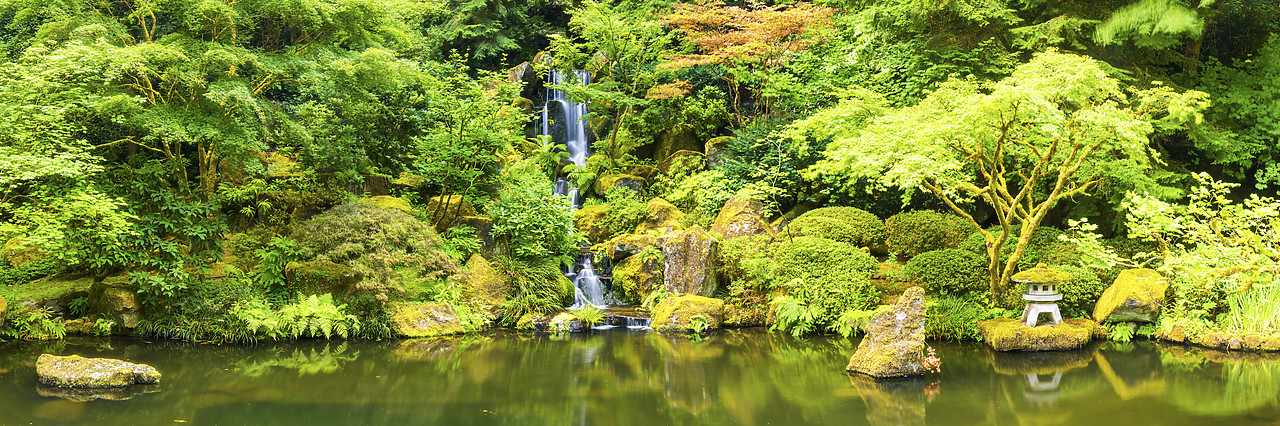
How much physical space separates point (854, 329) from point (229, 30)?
10.0 m

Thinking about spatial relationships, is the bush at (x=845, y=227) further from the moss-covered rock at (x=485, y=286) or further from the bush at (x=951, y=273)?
the moss-covered rock at (x=485, y=286)

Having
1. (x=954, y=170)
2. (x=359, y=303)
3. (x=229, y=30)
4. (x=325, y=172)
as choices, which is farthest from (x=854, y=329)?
(x=229, y=30)

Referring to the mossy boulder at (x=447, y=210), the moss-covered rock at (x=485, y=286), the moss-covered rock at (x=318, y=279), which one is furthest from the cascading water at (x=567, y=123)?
the moss-covered rock at (x=318, y=279)

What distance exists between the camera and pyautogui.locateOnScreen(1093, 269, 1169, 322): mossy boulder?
10.2 meters

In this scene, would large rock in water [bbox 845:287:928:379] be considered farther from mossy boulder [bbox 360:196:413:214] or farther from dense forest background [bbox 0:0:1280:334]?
mossy boulder [bbox 360:196:413:214]

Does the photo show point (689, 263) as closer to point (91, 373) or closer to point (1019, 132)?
point (1019, 132)

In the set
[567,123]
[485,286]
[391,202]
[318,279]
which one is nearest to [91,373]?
[318,279]

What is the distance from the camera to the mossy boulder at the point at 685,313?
1141cm

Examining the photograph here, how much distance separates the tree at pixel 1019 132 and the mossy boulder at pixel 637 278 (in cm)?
350

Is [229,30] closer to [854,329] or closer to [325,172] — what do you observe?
[325,172]

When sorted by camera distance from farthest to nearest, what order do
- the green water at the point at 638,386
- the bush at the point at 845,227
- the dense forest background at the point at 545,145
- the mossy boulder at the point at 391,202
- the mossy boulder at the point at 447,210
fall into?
the mossy boulder at the point at 447,210 < the mossy boulder at the point at 391,202 < the bush at the point at 845,227 < the dense forest background at the point at 545,145 < the green water at the point at 638,386

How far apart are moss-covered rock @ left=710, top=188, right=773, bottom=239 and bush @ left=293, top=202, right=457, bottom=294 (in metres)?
4.81

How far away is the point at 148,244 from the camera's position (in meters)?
10.2

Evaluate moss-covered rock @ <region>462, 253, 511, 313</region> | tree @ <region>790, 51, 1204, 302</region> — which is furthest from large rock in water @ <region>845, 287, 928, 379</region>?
moss-covered rock @ <region>462, 253, 511, 313</region>
